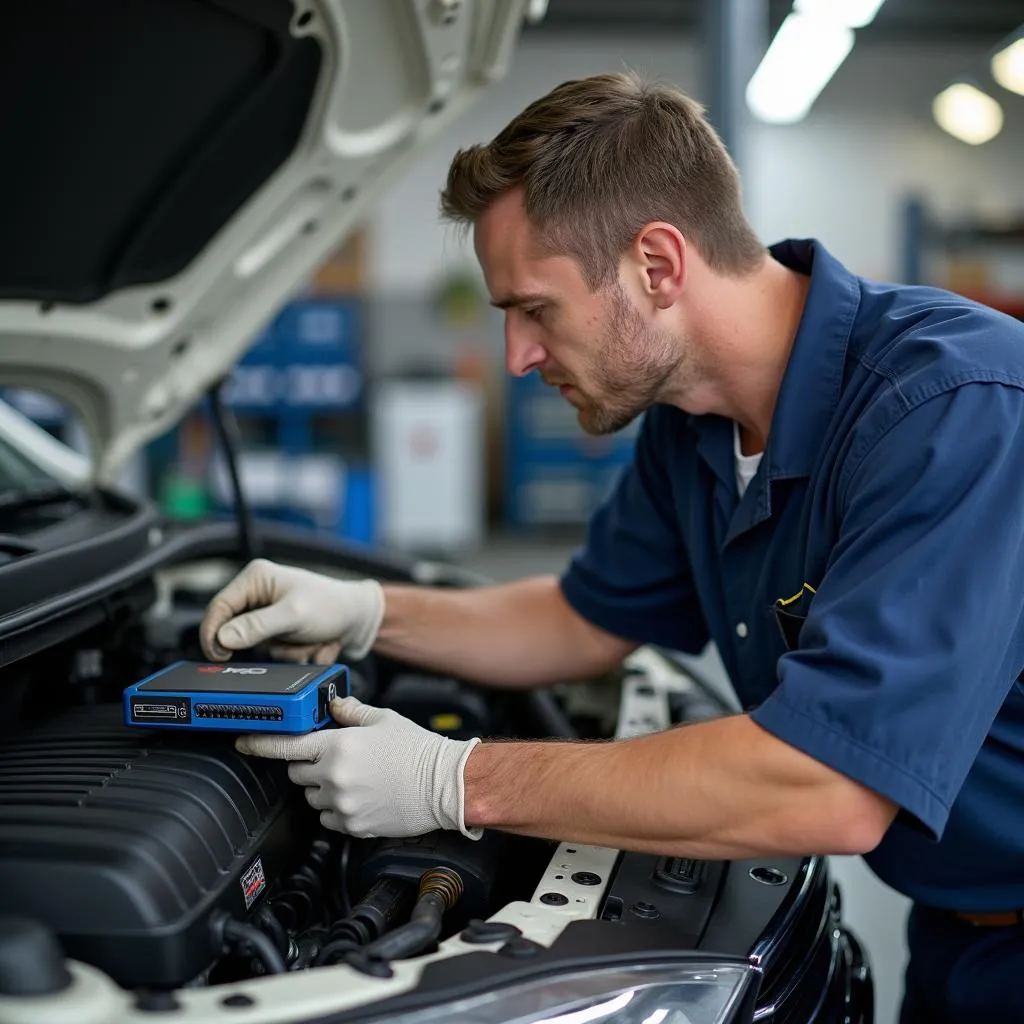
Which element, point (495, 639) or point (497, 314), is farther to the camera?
point (497, 314)

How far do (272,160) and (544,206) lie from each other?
51 cm

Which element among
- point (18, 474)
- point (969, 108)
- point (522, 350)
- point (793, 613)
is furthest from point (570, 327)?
point (969, 108)

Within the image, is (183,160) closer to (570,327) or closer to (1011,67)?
(570,327)

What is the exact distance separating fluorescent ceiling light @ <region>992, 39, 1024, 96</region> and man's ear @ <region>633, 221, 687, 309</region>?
6.61 ft

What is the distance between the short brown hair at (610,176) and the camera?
1.17 meters

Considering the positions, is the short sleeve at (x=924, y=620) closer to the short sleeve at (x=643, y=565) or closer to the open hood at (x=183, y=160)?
the short sleeve at (x=643, y=565)

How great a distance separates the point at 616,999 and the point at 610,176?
2.67 feet

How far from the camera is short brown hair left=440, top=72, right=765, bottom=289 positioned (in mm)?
1172

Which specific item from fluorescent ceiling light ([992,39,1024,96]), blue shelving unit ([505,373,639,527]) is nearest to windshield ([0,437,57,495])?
fluorescent ceiling light ([992,39,1024,96])

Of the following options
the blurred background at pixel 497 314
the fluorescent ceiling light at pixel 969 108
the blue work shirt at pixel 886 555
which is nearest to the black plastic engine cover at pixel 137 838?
→ the blue work shirt at pixel 886 555

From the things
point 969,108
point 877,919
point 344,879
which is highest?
point 969,108

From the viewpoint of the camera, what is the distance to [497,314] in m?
7.68

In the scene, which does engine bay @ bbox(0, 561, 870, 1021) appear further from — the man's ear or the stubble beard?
the man's ear

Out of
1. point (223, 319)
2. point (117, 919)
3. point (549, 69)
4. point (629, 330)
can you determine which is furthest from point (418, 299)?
point (117, 919)
